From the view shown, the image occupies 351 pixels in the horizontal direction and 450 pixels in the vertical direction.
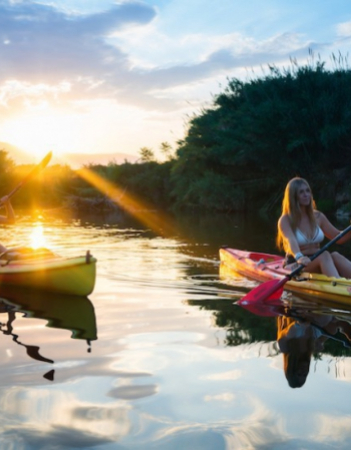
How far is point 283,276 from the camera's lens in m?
7.44

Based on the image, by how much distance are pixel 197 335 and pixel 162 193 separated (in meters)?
38.1

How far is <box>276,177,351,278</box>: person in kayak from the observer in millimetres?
6496

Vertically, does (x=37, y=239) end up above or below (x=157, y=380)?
above

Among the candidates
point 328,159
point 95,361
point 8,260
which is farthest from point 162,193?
point 95,361

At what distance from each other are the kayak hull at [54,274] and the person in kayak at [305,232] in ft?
7.19

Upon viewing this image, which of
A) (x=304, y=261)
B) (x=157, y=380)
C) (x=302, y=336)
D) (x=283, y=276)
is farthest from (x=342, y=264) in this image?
(x=157, y=380)

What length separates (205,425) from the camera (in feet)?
9.90

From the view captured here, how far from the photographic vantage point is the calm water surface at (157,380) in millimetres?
2912

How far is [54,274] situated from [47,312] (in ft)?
2.71

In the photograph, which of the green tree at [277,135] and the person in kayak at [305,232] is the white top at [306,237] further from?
the green tree at [277,135]

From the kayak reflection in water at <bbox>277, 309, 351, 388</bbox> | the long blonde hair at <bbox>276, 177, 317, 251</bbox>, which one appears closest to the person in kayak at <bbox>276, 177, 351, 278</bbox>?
the long blonde hair at <bbox>276, 177, 317, 251</bbox>

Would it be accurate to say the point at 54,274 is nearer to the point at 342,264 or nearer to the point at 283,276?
Result: the point at 283,276

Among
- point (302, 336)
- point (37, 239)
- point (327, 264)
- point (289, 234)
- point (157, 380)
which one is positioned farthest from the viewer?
point (37, 239)

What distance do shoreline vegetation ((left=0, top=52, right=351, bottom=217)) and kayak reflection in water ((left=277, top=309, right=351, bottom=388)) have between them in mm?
19035
